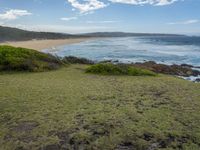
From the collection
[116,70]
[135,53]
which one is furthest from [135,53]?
[116,70]

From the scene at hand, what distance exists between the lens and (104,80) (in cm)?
1005

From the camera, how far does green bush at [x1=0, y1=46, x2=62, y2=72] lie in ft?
39.7

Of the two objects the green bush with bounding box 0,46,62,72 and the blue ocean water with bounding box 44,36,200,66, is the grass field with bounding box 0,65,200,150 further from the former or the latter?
the blue ocean water with bounding box 44,36,200,66

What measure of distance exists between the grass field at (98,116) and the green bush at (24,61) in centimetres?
283

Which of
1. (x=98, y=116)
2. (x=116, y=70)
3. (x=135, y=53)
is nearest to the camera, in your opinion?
(x=98, y=116)

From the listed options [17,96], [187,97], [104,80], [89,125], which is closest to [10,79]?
[17,96]

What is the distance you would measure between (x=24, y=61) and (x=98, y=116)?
24.5 feet

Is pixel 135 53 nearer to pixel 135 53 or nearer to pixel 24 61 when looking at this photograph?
pixel 135 53

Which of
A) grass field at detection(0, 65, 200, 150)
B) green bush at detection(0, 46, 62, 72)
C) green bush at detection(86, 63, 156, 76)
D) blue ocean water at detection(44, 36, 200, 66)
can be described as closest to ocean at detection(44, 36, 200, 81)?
blue ocean water at detection(44, 36, 200, 66)

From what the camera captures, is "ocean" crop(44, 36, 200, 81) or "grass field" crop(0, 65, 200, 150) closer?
"grass field" crop(0, 65, 200, 150)

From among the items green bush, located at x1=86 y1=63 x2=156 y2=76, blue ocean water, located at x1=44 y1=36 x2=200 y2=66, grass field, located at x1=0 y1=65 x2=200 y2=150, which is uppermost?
green bush, located at x1=86 y1=63 x2=156 y2=76

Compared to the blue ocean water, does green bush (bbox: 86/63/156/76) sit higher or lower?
higher

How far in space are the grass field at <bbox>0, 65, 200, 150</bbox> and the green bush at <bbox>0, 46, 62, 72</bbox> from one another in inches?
111

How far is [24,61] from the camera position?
41.0 ft
